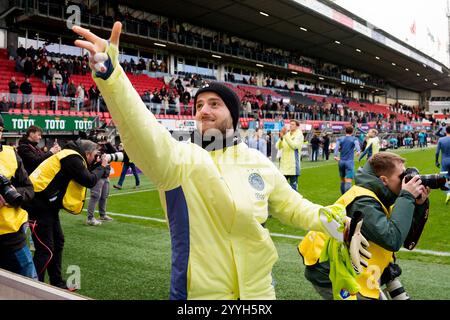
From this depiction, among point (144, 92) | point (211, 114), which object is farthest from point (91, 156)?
point (144, 92)

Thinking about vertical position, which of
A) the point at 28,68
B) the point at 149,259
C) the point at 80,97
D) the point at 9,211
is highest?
the point at 28,68

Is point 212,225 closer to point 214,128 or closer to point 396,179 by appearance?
point 214,128

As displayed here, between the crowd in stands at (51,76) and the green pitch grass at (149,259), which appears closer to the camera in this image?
the green pitch grass at (149,259)

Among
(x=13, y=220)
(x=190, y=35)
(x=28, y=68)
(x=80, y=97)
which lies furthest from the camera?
(x=190, y=35)

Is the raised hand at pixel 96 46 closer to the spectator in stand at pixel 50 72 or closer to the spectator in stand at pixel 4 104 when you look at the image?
the spectator in stand at pixel 4 104

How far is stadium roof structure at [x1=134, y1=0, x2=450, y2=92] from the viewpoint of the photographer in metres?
28.1

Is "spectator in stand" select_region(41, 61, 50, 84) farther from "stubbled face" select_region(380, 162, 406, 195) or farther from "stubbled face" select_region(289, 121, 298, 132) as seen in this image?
"stubbled face" select_region(380, 162, 406, 195)

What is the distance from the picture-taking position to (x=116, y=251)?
5.71 metres

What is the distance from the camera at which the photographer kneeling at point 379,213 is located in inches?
88.7

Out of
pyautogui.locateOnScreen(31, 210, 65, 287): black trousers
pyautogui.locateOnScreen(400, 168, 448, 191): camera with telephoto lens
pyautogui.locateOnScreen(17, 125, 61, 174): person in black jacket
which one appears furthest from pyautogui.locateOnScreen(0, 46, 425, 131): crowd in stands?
pyautogui.locateOnScreen(400, 168, 448, 191): camera with telephoto lens

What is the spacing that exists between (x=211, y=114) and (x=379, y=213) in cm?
112

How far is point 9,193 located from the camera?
3133 millimetres

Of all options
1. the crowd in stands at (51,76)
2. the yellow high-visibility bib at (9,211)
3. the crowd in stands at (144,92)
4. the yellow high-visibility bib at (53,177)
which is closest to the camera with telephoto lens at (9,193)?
the yellow high-visibility bib at (9,211)

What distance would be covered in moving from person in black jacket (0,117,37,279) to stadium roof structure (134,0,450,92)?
2540cm
